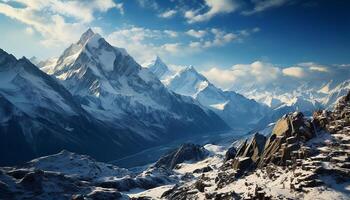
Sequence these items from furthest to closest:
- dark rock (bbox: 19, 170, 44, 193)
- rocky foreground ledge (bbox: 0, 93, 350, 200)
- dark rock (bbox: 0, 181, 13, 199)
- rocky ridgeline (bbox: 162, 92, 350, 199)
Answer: dark rock (bbox: 19, 170, 44, 193) < dark rock (bbox: 0, 181, 13, 199) < rocky foreground ledge (bbox: 0, 93, 350, 200) < rocky ridgeline (bbox: 162, 92, 350, 199)

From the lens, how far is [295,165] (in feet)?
315

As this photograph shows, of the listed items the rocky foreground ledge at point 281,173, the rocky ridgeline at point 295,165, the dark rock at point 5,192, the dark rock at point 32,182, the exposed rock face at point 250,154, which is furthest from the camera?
the dark rock at point 32,182

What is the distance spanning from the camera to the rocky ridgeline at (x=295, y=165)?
8506 cm

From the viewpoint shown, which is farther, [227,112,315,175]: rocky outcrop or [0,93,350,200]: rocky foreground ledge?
[227,112,315,175]: rocky outcrop

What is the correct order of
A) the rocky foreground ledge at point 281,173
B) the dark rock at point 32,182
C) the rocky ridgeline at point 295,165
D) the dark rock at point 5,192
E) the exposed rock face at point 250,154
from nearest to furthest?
the rocky ridgeline at point 295,165 → the rocky foreground ledge at point 281,173 → the dark rock at point 5,192 → the exposed rock face at point 250,154 → the dark rock at point 32,182

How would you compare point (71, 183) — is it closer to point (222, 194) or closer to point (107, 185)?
point (107, 185)

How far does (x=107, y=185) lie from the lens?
191 metres

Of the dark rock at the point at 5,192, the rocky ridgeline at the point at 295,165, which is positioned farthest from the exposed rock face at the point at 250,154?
the dark rock at the point at 5,192

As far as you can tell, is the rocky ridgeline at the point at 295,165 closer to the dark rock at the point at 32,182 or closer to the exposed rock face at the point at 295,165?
the exposed rock face at the point at 295,165

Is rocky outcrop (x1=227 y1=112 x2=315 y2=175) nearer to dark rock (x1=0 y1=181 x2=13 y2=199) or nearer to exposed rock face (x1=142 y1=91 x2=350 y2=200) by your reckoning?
exposed rock face (x1=142 y1=91 x2=350 y2=200)

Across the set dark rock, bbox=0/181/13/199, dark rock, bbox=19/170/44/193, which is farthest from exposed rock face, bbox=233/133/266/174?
dark rock, bbox=0/181/13/199

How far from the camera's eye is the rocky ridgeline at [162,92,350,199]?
85.1 meters

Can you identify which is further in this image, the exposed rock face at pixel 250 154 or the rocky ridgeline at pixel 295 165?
the exposed rock face at pixel 250 154

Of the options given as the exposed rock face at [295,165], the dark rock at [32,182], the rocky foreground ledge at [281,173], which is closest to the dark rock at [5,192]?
the rocky foreground ledge at [281,173]
